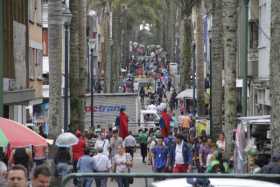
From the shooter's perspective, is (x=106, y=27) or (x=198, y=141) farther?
(x=106, y=27)

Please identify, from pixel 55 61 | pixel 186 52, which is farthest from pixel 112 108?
pixel 186 52

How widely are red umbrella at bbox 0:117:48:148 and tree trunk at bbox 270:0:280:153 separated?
5.47m

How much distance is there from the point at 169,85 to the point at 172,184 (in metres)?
88.7

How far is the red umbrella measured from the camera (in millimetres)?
14977

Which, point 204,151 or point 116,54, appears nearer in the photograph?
point 204,151

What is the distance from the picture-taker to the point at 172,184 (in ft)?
27.5

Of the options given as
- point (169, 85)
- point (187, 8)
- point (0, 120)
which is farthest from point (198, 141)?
point (169, 85)

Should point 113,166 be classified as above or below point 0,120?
below

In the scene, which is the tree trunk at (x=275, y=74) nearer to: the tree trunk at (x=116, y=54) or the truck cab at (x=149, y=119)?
the truck cab at (x=149, y=119)

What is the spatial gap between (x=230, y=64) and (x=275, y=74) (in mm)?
9434

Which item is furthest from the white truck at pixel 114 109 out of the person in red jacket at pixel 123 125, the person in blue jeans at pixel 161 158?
the person in blue jeans at pixel 161 158

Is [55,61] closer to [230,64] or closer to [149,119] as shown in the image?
[230,64]

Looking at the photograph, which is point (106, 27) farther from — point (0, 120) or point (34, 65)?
point (0, 120)

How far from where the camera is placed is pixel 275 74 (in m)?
19.1
